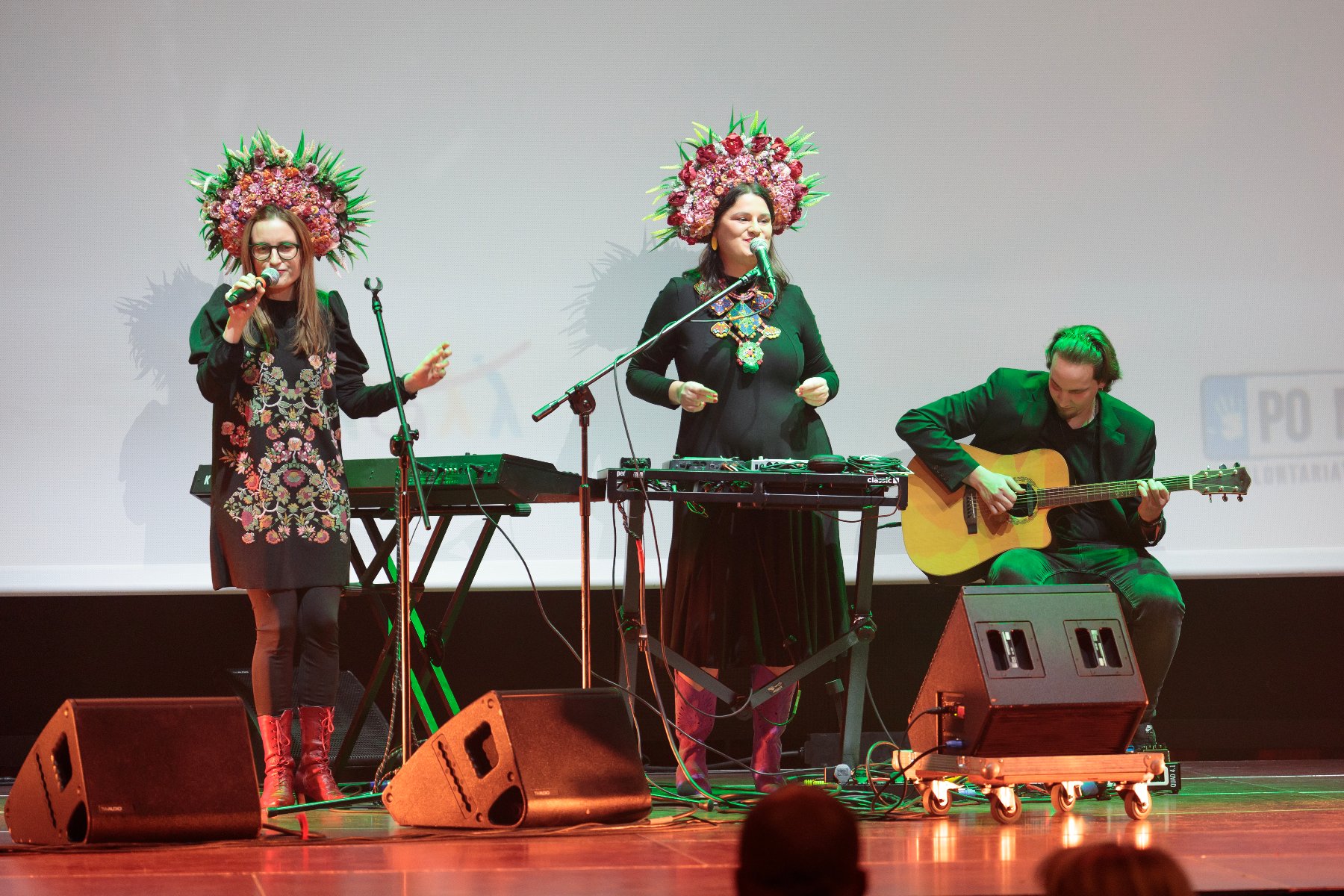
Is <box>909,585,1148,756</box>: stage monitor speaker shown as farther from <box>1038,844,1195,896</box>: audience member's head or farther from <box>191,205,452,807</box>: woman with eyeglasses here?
<box>1038,844,1195,896</box>: audience member's head

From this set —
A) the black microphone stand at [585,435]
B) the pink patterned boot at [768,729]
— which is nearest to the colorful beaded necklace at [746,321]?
the black microphone stand at [585,435]

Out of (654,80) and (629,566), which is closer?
(629,566)

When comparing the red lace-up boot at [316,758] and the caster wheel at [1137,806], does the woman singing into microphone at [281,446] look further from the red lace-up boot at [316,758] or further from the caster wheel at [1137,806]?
the caster wheel at [1137,806]

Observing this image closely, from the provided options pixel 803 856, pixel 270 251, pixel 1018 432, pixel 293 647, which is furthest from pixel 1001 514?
pixel 803 856

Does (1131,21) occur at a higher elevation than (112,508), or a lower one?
higher

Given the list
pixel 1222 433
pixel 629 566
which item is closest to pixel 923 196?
pixel 1222 433

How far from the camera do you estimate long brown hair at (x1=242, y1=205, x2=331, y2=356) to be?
3.49 metres

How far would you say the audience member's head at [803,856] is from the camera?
3.68ft

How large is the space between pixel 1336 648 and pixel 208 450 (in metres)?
3.95

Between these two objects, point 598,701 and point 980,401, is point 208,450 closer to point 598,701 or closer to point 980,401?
point 598,701

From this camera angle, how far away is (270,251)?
3529 mm

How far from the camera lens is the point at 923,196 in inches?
186

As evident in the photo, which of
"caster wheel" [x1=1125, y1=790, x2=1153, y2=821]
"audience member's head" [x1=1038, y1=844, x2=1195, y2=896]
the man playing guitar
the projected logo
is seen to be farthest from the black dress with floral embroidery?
the projected logo

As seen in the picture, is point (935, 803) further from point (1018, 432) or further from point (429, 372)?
point (429, 372)
